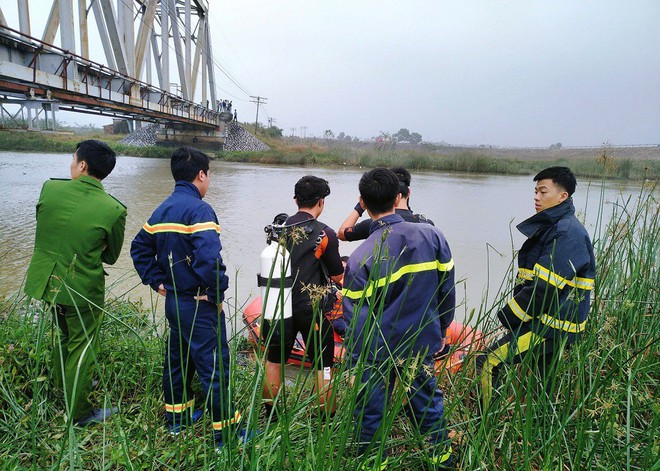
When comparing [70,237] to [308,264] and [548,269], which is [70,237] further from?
[548,269]

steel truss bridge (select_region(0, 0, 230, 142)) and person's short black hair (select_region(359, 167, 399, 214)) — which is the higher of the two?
steel truss bridge (select_region(0, 0, 230, 142))

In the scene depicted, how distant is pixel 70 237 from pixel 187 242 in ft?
1.83

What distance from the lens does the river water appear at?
4.77 meters

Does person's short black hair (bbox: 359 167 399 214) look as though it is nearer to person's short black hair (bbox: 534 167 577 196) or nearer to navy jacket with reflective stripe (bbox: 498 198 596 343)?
navy jacket with reflective stripe (bbox: 498 198 596 343)

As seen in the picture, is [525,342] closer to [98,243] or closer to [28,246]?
[98,243]

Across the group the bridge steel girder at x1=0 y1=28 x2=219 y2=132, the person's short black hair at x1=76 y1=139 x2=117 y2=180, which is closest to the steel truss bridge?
the bridge steel girder at x1=0 y1=28 x2=219 y2=132

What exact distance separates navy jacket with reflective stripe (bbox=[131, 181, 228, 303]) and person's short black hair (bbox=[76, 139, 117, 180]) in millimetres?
403

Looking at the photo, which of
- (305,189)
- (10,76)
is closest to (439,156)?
(10,76)

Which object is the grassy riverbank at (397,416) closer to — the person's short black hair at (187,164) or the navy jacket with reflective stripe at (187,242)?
the navy jacket with reflective stripe at (187,242)

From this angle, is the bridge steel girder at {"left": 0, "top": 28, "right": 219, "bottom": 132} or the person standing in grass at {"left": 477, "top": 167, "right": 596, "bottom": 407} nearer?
the person standing in grass at {"left": 477, "top": 167, "right": 596, "bottom": 407}

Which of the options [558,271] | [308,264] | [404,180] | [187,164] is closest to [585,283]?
[558,271]

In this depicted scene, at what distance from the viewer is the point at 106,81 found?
12.2 metres

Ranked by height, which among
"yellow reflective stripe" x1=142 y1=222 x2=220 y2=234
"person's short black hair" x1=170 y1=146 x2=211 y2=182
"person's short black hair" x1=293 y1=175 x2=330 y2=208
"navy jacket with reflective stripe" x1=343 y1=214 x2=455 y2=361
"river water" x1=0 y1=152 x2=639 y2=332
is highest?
"person's short black hair" x1=170 y1=146 x2=211 y2=182

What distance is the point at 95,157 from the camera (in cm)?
202
